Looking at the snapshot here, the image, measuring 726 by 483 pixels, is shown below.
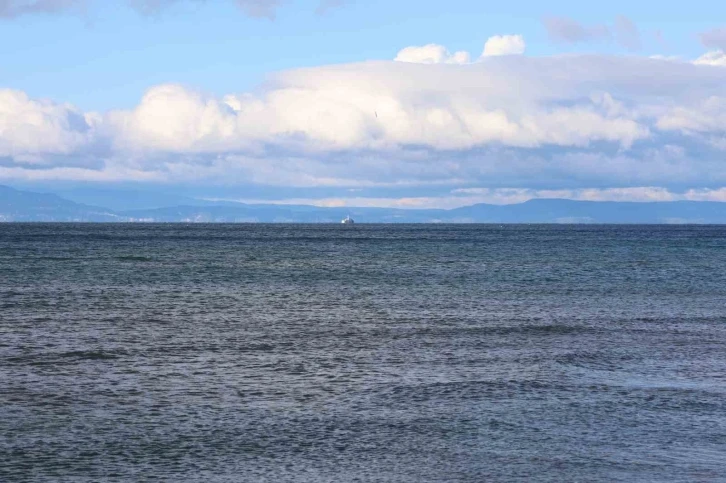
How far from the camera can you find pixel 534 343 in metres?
36.8

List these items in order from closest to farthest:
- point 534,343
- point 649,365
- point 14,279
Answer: point 649,365, point 534,343, point 14,279

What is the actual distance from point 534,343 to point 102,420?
18901 millimetres

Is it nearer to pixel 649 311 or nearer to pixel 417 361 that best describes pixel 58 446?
pixel 417 361

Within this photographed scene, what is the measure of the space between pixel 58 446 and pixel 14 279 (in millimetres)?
50433

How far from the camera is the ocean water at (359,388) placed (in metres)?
20.0

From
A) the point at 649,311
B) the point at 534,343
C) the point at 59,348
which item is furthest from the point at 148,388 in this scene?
the point at 649,311

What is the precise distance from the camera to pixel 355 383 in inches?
1107

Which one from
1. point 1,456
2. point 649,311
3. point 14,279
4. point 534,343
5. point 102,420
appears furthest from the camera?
point 14,279

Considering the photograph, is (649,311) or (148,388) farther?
(649,311)

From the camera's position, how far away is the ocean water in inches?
787

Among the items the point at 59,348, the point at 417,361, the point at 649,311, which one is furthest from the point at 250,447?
the point at 649,311

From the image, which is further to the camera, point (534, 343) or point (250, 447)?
point (534, 343)

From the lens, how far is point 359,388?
89.9 ft

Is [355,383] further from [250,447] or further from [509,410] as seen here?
[250,447]
